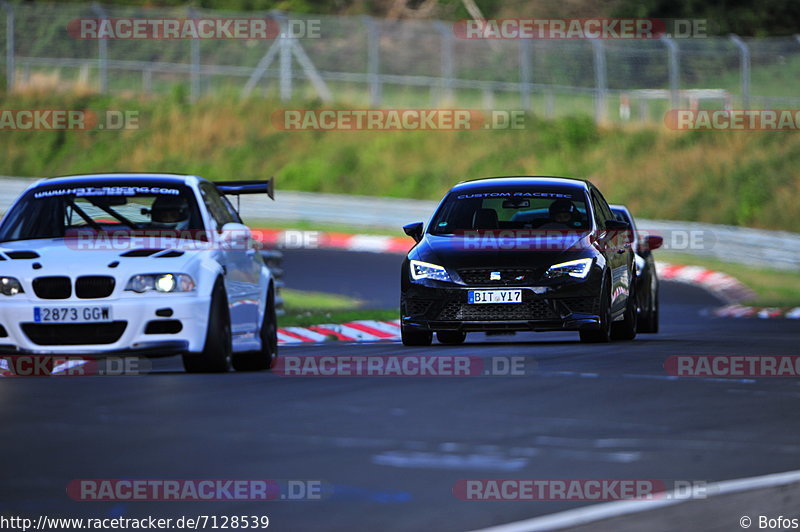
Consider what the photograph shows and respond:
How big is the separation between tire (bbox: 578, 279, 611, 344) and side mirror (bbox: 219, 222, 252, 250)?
3348 millimetres

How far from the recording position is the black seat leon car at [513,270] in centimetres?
1405

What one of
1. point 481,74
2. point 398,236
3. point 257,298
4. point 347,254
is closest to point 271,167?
point 481,74

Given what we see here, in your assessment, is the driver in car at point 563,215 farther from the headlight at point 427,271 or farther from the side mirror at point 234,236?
the side mirror at point 234,236

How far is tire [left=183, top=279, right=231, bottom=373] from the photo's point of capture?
11.4 metres

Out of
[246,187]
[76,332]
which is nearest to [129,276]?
[76,332]

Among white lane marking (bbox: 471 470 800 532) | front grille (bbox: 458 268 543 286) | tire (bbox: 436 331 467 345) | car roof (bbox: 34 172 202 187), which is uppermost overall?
car roof (bbox: 34 172 202 187)

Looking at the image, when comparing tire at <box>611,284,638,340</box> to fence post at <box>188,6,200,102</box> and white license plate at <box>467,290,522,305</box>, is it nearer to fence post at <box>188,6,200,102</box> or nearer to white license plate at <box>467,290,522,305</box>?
white license plate at <box>467,290,522,305</box>

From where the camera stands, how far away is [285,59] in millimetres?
47938

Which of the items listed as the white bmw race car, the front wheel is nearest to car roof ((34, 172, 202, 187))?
the white bmw race car

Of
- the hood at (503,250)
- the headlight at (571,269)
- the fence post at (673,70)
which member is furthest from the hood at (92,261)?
the fence post at (673,70)

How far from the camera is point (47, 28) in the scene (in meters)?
45.9

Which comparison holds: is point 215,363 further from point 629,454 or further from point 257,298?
point 629,454

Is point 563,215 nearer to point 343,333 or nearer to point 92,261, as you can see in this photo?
point 343,333

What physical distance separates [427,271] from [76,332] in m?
3.97
